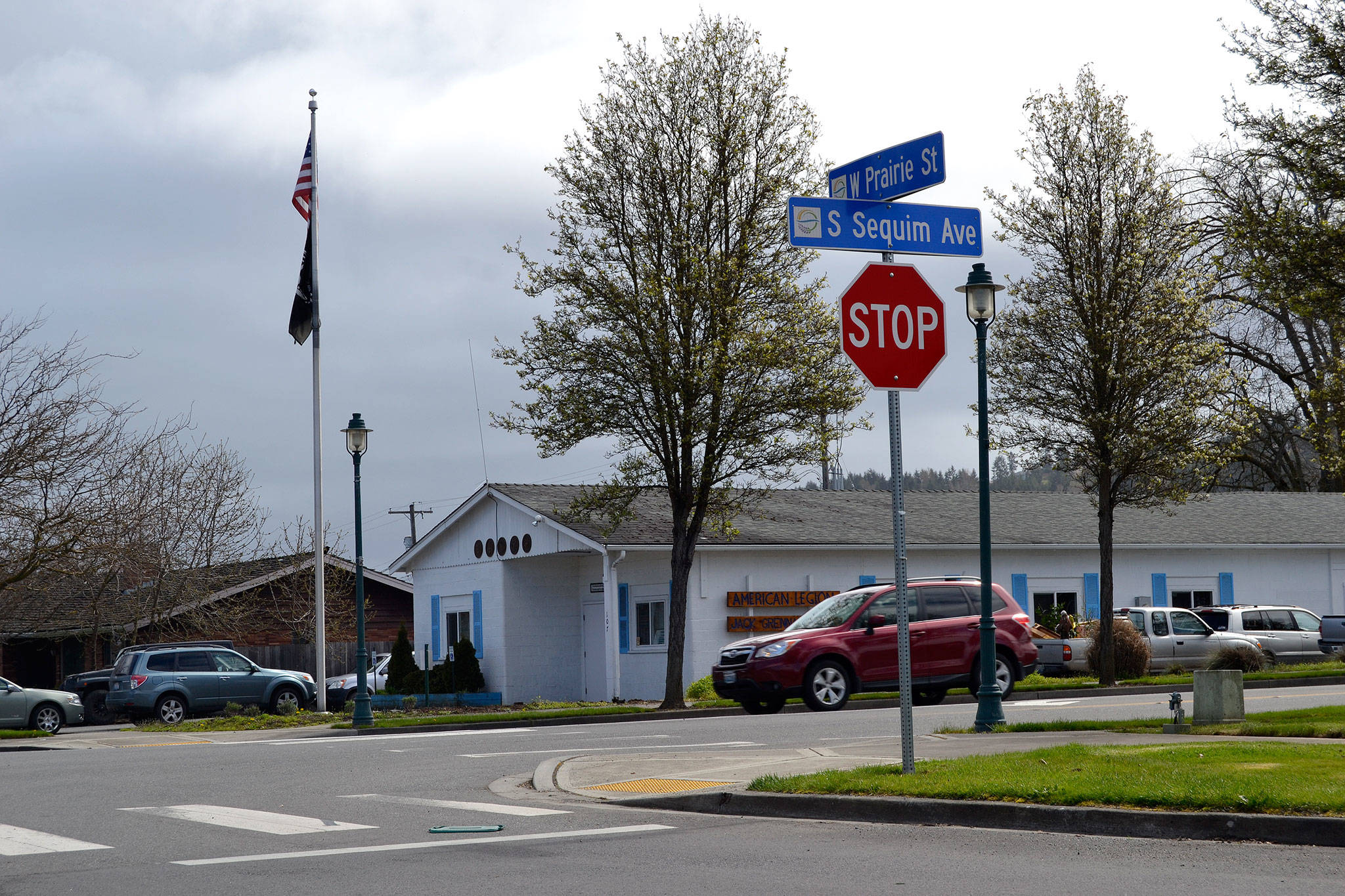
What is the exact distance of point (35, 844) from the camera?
30.7ft

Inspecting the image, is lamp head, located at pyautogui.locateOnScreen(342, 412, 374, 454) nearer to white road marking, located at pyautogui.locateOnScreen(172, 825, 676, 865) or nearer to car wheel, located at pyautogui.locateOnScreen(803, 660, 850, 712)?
car wheel, located at pyautogui.locateOnScreen(803, 660, 850, 712)

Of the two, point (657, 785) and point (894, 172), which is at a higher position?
point (894, 172)

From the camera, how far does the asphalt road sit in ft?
24.0

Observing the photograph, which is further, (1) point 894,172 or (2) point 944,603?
(2) point 944,603

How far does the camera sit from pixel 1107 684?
1053 inches

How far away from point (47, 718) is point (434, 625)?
36.9 ft

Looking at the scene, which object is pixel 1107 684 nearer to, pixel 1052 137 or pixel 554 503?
pixel 1052 137

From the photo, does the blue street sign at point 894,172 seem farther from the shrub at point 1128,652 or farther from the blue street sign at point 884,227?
the shrub at point 1128,652

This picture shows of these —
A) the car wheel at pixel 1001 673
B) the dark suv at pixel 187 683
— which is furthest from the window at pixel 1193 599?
the dark suv at pixel 187 683

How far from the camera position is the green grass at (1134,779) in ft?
28.8

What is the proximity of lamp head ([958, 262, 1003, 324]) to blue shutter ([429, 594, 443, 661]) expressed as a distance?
75.0ft

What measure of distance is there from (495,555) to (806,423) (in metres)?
11.6

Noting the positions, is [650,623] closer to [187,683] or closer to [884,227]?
[187,683]

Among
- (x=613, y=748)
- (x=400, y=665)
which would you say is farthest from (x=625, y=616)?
(x=613, y=748)
